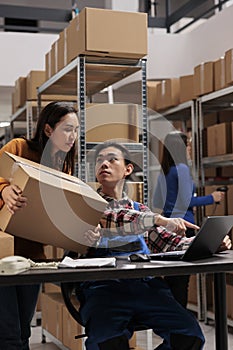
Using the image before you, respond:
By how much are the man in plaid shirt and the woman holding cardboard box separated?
21 centimetres

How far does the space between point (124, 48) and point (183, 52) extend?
2779 millimetres

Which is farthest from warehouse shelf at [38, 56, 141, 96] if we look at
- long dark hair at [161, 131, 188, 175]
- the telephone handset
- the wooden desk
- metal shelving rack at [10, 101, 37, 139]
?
the telephone handset

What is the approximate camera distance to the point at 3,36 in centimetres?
555

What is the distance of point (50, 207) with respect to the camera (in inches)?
79.7

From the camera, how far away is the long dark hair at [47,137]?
7.88 ft

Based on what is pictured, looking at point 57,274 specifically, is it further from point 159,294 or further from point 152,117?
point 152,117

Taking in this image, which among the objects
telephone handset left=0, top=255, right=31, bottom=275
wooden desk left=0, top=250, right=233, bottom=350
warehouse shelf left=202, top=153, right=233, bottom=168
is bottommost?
wooden desk left=0, top=250, right=233, bottom=350

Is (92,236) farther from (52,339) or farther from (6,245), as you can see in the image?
(52,339)

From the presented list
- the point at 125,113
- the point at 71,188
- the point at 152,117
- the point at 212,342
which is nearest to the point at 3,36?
the point at 152,117

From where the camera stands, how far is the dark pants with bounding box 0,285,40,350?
2.15 m

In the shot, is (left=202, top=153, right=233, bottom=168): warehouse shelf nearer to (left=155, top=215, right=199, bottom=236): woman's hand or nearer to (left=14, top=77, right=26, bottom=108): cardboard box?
(left=14, top=77, right=26, bottom=108): cardboard box

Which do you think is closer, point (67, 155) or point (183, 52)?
point (67, 155)

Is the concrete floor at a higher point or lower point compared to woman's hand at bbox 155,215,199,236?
lower

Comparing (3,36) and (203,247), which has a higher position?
(3,36)
